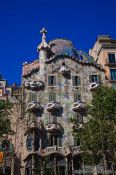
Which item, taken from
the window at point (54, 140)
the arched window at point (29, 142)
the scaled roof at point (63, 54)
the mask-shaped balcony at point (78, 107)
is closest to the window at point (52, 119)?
the window at point (54, 140)

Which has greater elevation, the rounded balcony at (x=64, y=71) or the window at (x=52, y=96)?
the rounded balcony at (x=64, y=71)

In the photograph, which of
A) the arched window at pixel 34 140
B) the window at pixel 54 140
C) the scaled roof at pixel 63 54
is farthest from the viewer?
the scaled roof at pixel 63 54

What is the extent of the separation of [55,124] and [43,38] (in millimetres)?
17462

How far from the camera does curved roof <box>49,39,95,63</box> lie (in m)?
59.2

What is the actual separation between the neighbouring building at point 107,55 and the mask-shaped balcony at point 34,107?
13413mm

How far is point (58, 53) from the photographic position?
59125mm

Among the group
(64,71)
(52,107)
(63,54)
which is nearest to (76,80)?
(64,71)

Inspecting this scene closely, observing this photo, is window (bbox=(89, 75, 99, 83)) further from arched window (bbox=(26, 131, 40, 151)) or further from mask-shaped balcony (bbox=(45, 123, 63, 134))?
arched window (bbox=(26, 131, 40, 151))

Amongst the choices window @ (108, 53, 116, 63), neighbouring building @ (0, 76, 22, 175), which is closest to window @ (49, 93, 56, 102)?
neighbouring building @ (0, 76, 22, 175)

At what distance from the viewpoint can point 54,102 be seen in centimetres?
5244

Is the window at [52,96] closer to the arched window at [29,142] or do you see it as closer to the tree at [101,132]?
the arched window at [29,142]

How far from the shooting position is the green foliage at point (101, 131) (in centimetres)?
3738

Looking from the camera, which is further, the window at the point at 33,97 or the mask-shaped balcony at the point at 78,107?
the window at the point at 33,97

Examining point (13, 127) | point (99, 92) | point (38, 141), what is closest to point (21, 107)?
point (13, 127)
